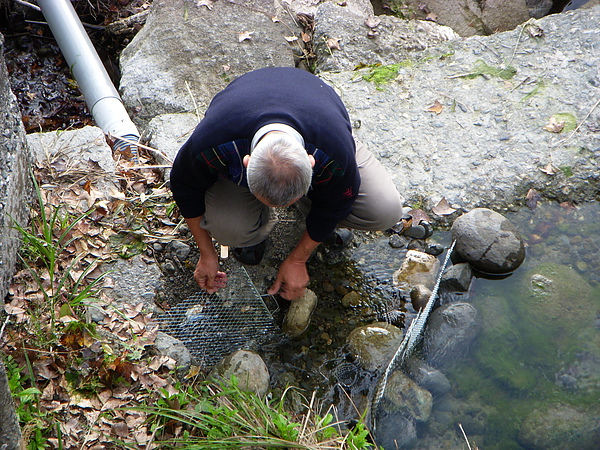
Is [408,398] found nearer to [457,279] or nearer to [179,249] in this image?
[457,279]

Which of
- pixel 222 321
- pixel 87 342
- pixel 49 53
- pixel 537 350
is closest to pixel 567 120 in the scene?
pixel 537 350

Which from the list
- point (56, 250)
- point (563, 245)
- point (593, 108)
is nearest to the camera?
point (56, 250)

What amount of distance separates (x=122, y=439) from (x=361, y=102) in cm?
347

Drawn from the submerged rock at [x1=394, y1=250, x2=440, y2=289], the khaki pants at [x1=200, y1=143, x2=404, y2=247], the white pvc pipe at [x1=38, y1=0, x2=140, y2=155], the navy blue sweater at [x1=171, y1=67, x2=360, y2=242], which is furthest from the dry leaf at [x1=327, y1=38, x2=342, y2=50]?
the submerged rock at [x1=394, y1=250, x2=440, y2=289]

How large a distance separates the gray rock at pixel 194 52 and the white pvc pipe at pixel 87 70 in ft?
0.60

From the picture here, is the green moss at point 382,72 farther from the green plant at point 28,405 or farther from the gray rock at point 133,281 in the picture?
the green plant at point 28,405

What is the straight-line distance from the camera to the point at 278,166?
229 cm

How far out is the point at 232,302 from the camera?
372 centimetres

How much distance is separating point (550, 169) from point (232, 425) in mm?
A: 3223

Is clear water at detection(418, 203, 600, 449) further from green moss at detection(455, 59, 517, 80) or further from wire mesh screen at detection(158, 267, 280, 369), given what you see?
green moss at detection(455, 59, 517, 80)

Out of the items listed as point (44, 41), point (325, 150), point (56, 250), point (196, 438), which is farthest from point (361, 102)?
point (44, 41)

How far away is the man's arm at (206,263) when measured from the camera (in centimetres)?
335

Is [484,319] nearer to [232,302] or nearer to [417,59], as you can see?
[232,302]

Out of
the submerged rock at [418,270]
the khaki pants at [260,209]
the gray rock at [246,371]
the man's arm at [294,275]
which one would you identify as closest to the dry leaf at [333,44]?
the khaki pants at [260,209]
